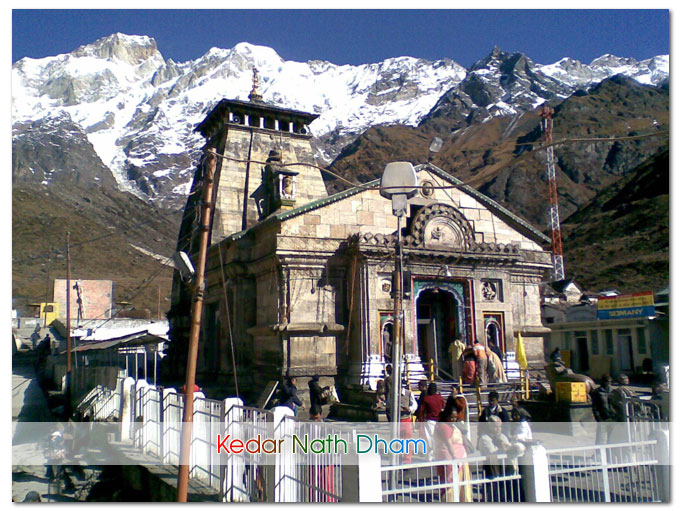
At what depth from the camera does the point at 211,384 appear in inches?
919

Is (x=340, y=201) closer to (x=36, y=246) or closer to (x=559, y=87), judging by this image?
(x=36, y=246)

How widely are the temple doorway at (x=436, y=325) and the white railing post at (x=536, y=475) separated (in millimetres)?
13726

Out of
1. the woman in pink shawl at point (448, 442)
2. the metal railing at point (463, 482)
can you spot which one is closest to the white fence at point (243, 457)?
the metal railing at point (463, 482)

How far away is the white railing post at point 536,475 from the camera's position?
7613 mm

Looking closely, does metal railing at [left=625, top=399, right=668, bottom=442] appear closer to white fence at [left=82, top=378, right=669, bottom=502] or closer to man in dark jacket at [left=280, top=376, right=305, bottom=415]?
white fence at [left=82, top=378, right=669, bottom=502]

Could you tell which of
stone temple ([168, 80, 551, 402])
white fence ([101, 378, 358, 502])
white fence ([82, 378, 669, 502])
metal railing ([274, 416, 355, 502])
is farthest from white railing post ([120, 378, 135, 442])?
metal railing ([274, 416, 355, 502])

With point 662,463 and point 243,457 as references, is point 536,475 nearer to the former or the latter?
point 662,463

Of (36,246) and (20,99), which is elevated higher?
(20,99)

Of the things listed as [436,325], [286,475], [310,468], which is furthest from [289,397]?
[436,325]

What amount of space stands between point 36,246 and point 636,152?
385ft

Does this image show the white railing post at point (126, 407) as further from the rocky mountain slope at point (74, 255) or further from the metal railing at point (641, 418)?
the rocky mountain slope at point (74, 255)

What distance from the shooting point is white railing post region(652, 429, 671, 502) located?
340 inches
